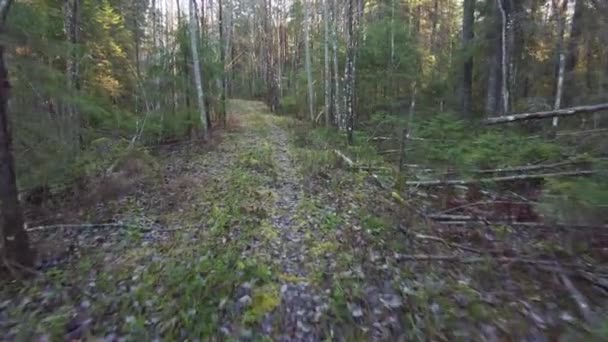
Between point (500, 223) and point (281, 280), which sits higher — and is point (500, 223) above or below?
above

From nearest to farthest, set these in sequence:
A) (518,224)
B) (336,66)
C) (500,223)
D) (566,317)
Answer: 1. (566,317)
2. (518,224)
3. (500,223)
4. (336,66)

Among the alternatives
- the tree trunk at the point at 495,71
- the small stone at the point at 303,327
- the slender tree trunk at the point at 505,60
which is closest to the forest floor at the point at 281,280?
the small stone at the point at 303,327

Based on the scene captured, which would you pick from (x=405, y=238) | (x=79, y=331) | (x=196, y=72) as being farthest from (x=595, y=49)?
(x=79, y=331)

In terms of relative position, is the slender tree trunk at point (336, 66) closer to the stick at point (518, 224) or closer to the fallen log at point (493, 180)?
the fallen log at point (493, 180)

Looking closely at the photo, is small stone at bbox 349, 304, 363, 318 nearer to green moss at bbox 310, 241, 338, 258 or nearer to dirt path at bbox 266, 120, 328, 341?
dirt path at bbox 266, 120, 328, 341

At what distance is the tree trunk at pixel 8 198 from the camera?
186 inches

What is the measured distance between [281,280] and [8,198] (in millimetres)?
3796

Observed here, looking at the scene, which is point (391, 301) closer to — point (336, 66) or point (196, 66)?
point (196, 66)

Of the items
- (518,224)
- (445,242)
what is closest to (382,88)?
(518,224)

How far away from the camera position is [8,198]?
16.3 ft

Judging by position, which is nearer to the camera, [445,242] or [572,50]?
[445,242]

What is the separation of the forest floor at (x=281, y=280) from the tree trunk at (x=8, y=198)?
426mm

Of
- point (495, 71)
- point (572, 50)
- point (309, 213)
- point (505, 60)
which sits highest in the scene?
point (572, 50)

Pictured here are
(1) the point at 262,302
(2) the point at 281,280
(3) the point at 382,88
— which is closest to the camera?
(1) the point at 262,302
